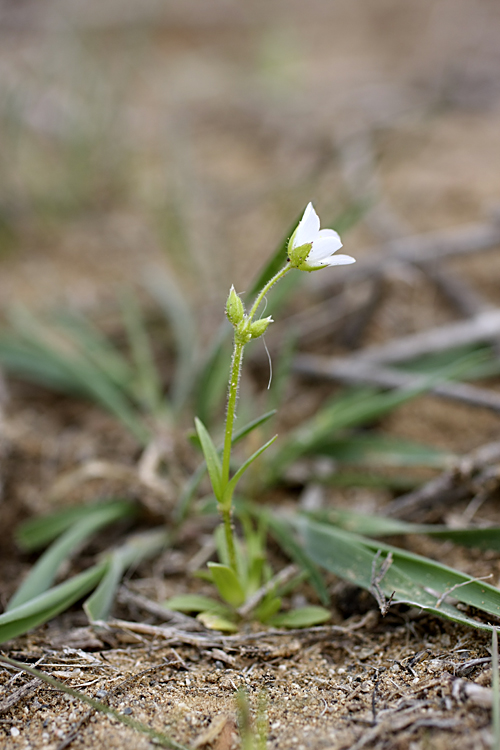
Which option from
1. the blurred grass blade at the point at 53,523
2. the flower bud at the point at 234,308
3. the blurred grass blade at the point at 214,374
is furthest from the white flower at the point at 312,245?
the blurred grass blade at the point at 53,523

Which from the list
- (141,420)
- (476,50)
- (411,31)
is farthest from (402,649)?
(411,31)

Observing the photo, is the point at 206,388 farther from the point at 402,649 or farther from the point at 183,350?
the point at 402,649

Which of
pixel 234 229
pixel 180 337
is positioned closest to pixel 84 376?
pixel 180 337

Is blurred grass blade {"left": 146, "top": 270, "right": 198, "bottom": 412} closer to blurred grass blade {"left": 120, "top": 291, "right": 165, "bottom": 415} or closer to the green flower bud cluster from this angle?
blurred grass blade {"left": 120, "top": 291, "right": 165, "bottom": 415}

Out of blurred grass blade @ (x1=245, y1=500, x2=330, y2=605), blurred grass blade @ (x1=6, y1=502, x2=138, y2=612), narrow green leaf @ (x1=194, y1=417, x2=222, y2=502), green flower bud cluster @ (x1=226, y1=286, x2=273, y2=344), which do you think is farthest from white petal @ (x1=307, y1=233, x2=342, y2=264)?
blurred grass blade @ (x1=6, y1=502, x2=138, y2=612)

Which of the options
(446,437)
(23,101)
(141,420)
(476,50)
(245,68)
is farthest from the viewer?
(245,68)

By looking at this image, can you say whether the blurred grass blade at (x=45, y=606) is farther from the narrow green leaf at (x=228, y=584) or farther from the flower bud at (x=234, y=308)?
the flower bud at (x=234, y=308)
